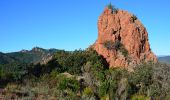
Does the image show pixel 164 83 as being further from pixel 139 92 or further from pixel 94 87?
pixel 94 87

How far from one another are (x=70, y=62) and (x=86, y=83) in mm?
11541

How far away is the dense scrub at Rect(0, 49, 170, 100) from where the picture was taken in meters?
30.4

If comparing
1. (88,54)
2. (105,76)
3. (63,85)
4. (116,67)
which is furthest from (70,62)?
(63,85)

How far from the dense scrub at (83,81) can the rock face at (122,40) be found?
1457 millimetres

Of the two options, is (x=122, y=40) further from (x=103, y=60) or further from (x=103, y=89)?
(x=103, y=89)

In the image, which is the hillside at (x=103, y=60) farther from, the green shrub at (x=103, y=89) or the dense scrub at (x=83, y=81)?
the green shrub at (x=103, y=89)

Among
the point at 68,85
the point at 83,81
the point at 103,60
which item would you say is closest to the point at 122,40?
the point at 103,60

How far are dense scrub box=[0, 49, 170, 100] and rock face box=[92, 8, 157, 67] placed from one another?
1.46 m

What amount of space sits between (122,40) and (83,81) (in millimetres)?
11257

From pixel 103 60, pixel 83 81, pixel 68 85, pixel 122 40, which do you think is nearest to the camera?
pixel 68 85

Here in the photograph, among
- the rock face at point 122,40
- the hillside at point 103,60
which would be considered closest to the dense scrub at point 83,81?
the hillside at point 103,60

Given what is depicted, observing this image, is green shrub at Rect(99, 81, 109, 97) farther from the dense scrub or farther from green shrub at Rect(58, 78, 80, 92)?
green shrub at Rect(58, 78, 80, 92)

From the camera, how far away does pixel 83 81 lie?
3994 cm

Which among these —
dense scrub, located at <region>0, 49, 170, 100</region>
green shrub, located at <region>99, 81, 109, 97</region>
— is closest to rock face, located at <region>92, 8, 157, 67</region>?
dense scrub, located at <region>0, 49, 170, 100</region>
